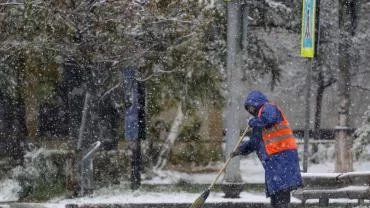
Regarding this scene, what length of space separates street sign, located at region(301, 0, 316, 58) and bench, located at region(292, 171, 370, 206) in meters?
2.11

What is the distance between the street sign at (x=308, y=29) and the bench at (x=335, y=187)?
211 cm

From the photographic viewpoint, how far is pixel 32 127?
19531 millimetres

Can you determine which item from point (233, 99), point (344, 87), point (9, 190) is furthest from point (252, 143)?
point (344, 87)

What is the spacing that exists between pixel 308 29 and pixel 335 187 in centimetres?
274

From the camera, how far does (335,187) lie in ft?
38.1

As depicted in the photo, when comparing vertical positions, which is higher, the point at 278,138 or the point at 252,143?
the point at 278,138

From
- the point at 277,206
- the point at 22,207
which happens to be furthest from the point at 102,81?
the point at 277,206

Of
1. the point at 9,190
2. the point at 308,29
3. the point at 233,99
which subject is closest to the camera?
the point at 308,29

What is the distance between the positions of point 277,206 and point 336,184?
2513mm

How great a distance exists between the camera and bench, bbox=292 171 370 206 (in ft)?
35.2

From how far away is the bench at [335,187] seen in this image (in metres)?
10.7

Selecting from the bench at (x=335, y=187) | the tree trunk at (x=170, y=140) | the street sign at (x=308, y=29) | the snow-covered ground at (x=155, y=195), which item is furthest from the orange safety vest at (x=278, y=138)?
the tree trunk at (x=170, y=140)

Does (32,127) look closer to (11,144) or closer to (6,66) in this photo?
(11,144)

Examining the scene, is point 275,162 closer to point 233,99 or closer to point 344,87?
point 233,99
